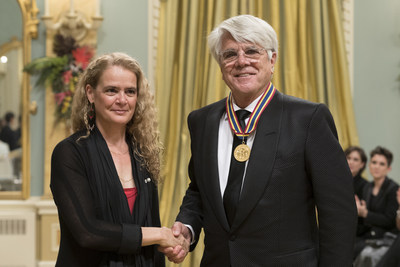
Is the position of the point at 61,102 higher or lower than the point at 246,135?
higher

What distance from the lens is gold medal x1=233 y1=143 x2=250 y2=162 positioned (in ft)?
7.03

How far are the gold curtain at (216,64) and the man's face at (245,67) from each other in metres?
2.67

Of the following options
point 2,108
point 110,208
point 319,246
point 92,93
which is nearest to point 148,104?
point 92,93

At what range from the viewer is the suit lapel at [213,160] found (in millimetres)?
2143

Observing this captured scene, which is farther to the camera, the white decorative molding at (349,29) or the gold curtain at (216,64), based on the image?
the white decorative molding at (349,29)

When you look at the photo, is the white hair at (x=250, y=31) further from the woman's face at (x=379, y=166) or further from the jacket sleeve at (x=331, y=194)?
the woman's face at (x=379, y=166)

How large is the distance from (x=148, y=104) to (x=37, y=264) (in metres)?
3.13

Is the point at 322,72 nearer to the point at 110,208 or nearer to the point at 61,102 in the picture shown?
the point at 61,102

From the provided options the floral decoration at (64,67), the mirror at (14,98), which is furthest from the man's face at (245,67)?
the mirror at (14,98)

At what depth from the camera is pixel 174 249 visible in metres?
2.38

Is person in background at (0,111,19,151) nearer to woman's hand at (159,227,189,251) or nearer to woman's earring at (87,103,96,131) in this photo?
woman's earring at (87,103,96,131)

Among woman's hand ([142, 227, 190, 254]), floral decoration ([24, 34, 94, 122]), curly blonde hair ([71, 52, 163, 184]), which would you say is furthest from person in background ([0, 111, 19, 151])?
woman's hand ([142, 227, 190, 254])

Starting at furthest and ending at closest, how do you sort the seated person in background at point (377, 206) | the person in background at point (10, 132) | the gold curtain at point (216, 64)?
the person in background at point (10, 132), the gold curtain at point (216, 64), the seated person in background at point (377, 206)

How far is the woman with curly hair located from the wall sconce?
2.71 meters
